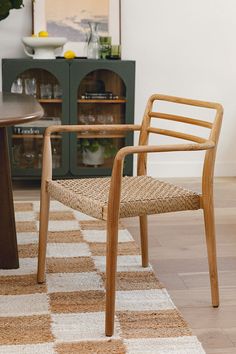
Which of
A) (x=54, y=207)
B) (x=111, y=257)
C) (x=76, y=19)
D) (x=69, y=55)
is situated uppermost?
(x=76, y=19)

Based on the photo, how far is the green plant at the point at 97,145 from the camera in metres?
4.25

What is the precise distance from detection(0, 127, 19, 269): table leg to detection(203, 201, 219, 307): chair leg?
0.78 metres

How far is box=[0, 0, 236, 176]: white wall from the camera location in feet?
14.5

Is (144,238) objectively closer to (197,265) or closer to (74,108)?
(197,265)

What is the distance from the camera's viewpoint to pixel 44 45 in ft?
13.3

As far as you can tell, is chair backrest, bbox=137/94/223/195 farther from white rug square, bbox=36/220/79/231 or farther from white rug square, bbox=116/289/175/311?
white rug square, bbox=36/220/79/231

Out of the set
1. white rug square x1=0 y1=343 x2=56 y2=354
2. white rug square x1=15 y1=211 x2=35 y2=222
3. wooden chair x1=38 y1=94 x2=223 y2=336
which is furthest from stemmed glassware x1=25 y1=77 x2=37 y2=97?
white rug square x1=0 y1=343 x2=56 y2=354

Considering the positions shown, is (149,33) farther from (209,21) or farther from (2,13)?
(2,13)

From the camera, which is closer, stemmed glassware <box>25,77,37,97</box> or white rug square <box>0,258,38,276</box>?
white rug square <box>0,258,38,276</box>

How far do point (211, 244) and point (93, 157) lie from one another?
6.83 ft

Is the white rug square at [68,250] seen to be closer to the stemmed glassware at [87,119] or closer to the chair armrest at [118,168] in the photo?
the chair armrest at [118,168]

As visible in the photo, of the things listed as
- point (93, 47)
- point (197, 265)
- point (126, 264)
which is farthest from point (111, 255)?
point (93, 47)

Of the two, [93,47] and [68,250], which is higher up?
[93,47]

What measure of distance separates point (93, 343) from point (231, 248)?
3.77 feet
